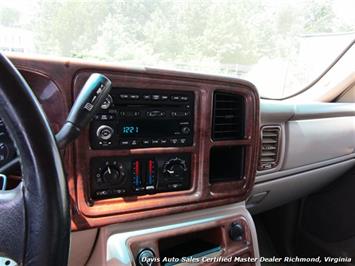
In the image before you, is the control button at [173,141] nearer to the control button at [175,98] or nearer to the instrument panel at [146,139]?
the instrument panel at [146,139]

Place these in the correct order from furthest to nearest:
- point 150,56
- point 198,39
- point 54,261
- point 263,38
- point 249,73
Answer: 1. point 263,38
2. point 249,73
3. point 198,39
4. point 150,56
5. point 54,261

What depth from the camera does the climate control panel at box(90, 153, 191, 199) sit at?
3.22ft

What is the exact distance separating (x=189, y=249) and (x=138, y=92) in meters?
0.50

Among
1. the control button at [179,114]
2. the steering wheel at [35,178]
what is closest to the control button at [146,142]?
the control button at [179,114]

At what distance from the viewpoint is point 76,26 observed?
48.2 inches

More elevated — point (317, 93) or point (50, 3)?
point (50, 3)

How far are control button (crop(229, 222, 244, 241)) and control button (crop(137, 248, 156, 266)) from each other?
298mm

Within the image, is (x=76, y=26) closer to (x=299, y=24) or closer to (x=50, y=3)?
(x=50, y=3)

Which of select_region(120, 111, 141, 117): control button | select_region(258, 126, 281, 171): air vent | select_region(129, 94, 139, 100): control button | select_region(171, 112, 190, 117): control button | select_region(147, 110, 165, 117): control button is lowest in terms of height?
select_region(258, 126, 281, 171): air vent

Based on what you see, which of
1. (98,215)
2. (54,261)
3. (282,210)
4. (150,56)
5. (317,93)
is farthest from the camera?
(282,210)

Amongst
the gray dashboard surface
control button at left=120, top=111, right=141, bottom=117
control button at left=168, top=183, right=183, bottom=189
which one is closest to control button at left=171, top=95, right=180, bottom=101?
control button at left=120, top=111, right=141, bottom=117

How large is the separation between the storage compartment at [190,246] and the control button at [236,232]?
35 mm

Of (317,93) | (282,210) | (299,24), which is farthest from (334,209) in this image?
(299,24)

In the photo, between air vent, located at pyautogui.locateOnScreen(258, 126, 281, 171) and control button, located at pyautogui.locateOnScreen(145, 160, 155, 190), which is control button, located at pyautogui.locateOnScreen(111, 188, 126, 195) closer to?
control button, located at pyautogui.locateOnScreen(145, 160, 155, 190)
